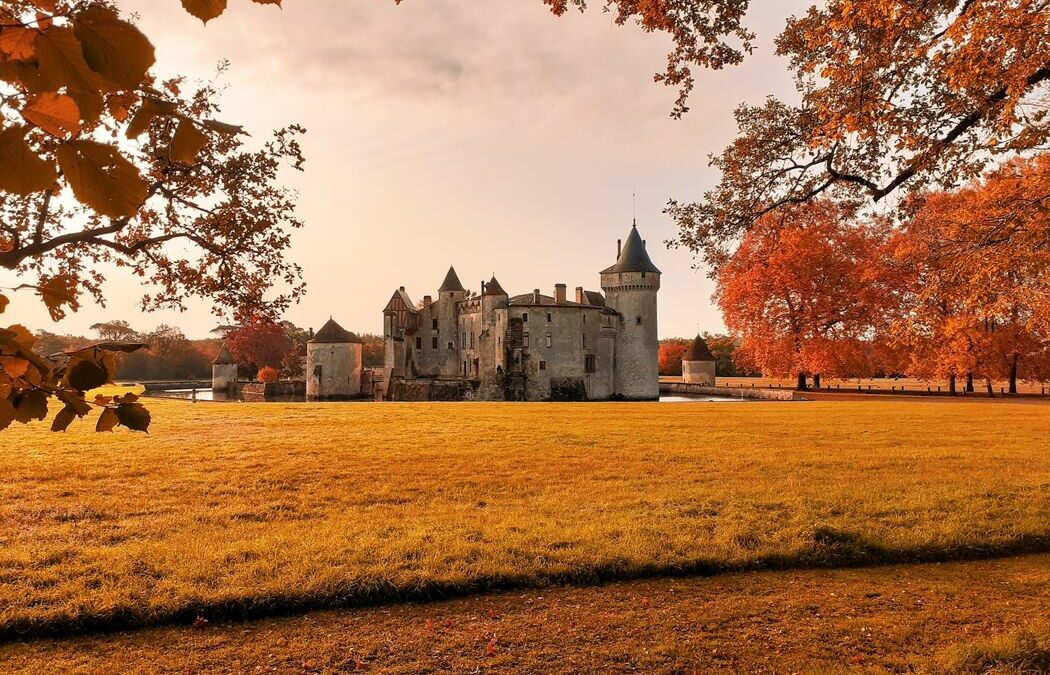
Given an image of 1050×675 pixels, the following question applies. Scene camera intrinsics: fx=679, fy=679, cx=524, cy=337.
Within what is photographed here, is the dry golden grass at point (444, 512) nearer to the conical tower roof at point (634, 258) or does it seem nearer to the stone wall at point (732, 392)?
the stone wall at point (732, 392)

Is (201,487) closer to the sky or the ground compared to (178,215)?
closer to the ground

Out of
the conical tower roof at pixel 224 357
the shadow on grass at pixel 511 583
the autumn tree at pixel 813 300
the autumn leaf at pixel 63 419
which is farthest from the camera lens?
the conical tower roof at pixel 224 357

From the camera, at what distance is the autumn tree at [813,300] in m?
43.1

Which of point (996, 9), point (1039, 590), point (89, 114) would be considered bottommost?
point (1039, 590)

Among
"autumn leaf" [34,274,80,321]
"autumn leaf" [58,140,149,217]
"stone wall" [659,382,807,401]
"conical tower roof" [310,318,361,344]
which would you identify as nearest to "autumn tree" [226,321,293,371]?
"conical tower roof" [310,318,361,344]

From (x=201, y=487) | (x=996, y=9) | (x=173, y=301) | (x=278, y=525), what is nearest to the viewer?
(x=996, y=9)

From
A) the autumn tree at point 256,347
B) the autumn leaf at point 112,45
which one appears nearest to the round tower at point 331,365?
the autumn tree at point 256,347

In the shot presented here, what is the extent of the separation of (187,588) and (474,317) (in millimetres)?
54848

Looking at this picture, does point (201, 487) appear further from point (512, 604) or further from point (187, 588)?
point (512, 604)

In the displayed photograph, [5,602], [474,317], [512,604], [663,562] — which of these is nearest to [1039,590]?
[663,562]

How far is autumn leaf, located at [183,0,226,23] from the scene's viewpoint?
1480 mm

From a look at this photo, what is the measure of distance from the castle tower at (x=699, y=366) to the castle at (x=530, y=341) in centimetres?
1108

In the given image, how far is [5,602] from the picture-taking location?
6.09 meters

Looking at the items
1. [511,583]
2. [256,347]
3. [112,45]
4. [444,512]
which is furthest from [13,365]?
[256,347]
